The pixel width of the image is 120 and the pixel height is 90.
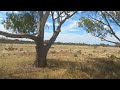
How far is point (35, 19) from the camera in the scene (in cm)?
2073

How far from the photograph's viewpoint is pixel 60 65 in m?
19.0

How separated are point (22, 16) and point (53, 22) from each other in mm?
2153

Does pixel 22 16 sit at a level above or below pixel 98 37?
above
